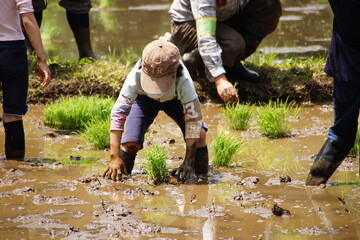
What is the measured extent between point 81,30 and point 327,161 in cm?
368

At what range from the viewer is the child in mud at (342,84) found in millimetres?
3783

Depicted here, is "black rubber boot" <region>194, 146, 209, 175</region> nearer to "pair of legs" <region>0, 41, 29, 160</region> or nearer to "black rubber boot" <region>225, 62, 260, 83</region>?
"pair of legs" <region>0, 41, 29, 160</region>

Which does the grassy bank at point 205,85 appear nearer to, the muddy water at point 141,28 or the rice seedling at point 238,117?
the rice seedling at point 238,117

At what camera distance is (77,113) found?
18.1ft

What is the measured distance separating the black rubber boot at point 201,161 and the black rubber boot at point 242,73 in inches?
78.8

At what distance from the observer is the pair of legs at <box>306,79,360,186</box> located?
3.92 m

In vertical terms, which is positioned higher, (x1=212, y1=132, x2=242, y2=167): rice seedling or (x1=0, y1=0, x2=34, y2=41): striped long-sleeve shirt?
(x1=0, y1=0, x2=34, y2=41): striped long-sleeve shirt

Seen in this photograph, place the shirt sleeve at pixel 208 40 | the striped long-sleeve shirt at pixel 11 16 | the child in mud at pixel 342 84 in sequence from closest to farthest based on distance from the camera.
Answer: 1. the child in mud at pixel 342 84
2. the striped long-sleeve shirt at pixel 11 16
3. the shirt sleeve at pixel 208 40

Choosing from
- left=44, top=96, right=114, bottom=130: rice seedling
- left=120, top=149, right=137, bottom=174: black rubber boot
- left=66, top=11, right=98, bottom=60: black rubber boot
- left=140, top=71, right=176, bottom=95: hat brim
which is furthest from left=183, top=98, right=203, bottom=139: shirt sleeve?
left=66, top=11, right=98, bottom=60: black rubber boot

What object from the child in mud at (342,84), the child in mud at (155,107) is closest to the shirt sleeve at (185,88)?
the child in mud at (155,107)

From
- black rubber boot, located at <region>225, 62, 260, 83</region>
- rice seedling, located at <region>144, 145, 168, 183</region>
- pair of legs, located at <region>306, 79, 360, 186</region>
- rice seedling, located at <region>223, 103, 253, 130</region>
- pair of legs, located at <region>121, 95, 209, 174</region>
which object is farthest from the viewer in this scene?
black rubber boot, located at <region>225, 62, 260, 83</region>

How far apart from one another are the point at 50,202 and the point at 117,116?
0.73 metres

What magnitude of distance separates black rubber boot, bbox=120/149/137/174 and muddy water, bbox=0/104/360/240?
0.06m

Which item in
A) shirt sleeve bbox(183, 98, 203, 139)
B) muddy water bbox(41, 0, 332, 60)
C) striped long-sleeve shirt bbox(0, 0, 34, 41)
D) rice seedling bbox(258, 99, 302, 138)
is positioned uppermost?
striped long-sleeve shirt bbox(0, 0, 34, 41)
